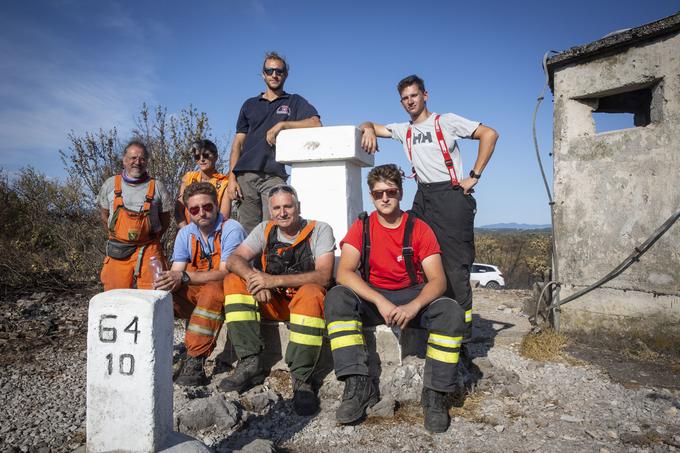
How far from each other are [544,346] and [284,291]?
9.26ft

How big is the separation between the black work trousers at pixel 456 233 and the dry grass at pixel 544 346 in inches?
43.6

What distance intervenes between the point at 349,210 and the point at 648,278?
10.6ft

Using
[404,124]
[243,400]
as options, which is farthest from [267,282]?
[404,124]

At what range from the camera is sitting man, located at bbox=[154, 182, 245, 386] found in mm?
3822

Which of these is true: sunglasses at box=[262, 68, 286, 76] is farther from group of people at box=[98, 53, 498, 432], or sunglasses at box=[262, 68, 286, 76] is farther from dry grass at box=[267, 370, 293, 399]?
dry grass at box=[267, 370, 293, 399]

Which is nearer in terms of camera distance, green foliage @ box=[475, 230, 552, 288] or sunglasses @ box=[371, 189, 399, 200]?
sunglasses @ box=[371, 189, 399, 200]

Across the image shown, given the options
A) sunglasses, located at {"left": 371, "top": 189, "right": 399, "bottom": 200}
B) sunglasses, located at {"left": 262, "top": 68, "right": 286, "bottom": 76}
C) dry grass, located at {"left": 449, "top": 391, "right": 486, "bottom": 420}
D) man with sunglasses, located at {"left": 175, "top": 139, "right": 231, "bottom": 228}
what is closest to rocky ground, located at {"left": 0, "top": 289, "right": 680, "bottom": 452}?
dry grass, located at {"left": 449, "top": 391, "right": 486, "bottom": 420}

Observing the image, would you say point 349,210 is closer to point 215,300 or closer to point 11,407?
point 215,300

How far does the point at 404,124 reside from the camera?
440 cm

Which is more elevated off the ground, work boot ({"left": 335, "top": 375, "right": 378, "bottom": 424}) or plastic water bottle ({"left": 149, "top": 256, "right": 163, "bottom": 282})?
plastic water bottle ({"left": 149, "top": 256, "right": 163, "bottom": 282})

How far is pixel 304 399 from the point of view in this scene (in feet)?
11.1

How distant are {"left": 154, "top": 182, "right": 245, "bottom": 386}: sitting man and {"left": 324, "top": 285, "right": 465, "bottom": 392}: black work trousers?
1.07 m

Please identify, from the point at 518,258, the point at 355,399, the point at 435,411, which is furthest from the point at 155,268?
the point at 518,258

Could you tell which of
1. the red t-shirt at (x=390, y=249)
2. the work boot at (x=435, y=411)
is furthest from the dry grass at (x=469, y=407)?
the red t-shirt at (x=390, y=249)
